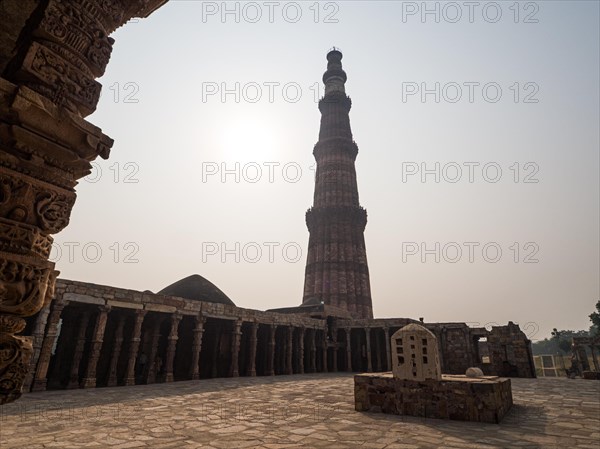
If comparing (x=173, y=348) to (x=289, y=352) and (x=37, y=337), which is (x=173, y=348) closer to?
(x=37, y=337)

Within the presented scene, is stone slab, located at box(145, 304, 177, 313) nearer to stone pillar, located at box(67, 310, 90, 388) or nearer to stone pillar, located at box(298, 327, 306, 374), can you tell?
stone pillar, located at box(67, 310, 90, 388)

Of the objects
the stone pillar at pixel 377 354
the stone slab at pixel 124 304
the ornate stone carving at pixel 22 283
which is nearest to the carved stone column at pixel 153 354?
the stone slab at pixel 124 304

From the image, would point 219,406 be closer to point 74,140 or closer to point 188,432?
point 188,432

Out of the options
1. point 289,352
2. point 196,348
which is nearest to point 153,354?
point 196,348

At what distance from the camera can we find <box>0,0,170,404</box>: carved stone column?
1.71 meters

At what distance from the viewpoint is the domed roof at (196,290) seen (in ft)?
57.5

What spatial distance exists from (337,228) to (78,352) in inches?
1027

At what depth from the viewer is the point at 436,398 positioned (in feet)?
21.4

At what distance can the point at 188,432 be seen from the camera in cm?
503

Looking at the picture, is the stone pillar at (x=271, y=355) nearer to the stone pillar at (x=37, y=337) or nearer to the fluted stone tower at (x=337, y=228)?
the stone pillar at (x=37, y=337)

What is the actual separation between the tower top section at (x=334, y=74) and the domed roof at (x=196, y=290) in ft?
102

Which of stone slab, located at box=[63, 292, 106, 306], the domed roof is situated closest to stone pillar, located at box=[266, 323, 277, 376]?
the domed roof

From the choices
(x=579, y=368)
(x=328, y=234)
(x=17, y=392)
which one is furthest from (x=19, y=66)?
(x=328, y=234)

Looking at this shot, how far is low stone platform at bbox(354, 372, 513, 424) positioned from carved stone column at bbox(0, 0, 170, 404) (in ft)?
22.2
